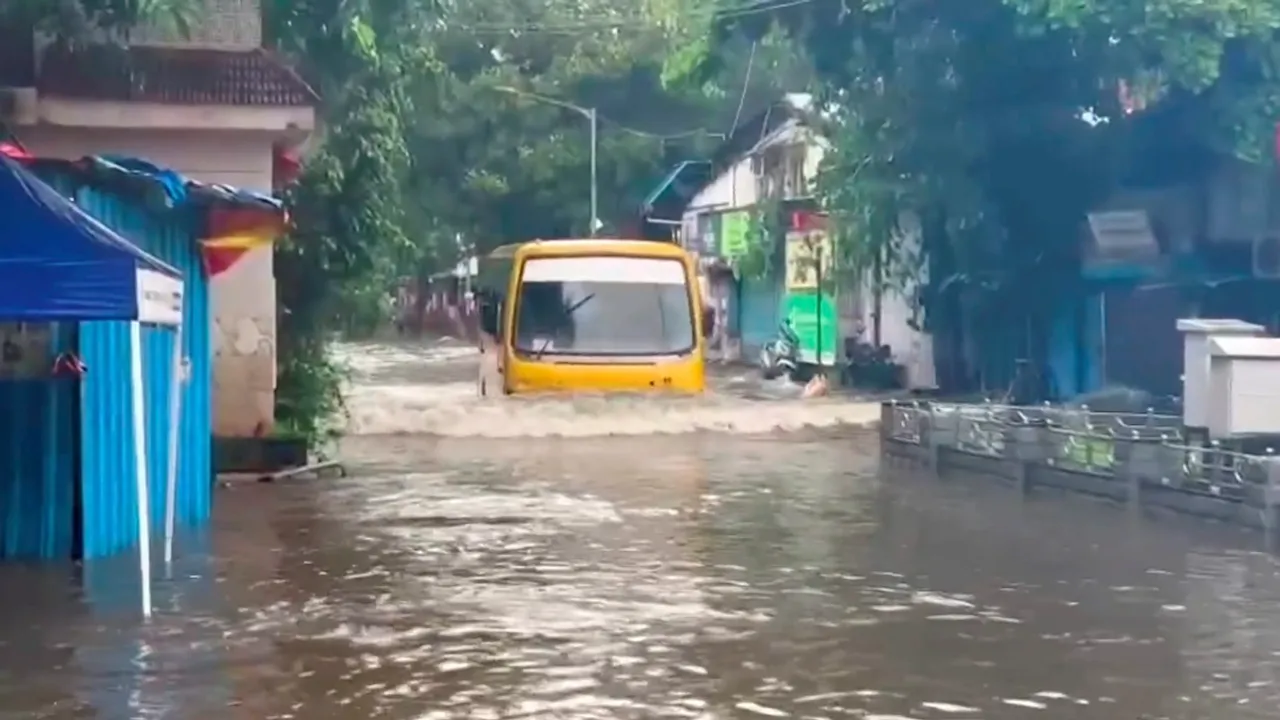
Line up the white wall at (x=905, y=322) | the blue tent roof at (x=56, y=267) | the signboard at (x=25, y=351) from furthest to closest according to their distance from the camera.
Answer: the white wall at (x=905, y=322), the signboard at (x=25, y=351), the blue tent roof at (x=56, y=267)

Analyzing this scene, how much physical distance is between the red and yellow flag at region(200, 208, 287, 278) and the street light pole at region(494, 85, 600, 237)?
3662cm

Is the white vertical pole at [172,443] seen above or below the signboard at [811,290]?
below

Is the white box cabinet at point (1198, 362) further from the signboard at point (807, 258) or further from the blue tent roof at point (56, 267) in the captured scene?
the signboard at point (807, 258)

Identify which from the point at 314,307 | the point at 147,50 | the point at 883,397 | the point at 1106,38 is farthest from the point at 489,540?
the point at 883,397

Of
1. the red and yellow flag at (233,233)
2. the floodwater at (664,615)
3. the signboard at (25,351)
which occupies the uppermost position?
the red and yellow flag at (233,233)

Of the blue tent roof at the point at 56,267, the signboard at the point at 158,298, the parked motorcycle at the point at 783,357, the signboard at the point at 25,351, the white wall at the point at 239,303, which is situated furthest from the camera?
the parked motorcycle at the point at 783,357

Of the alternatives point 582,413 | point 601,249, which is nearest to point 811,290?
point 601,249

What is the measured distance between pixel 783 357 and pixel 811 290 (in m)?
2.59

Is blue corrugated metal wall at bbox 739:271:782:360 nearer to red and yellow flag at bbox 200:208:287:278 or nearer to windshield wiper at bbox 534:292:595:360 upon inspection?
windshield wiper at bbox 534:292:595:360

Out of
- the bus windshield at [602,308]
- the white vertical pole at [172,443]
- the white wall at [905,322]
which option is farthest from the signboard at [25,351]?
the white wall at [905,322]

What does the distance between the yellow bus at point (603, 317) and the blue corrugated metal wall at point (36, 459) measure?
40.2ft

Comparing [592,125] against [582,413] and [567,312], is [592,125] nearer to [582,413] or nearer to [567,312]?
[567,312]

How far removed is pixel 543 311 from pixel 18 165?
13.9 metres

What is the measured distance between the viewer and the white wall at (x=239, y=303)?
59.2ft
